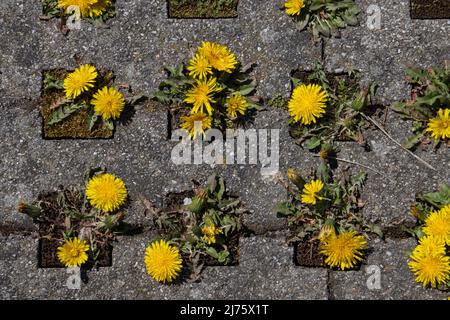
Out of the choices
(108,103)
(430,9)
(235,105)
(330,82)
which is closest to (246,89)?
(235,105)

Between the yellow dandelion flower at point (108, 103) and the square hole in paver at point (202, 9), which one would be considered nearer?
the yellow dandelion flower at point (108, 103)

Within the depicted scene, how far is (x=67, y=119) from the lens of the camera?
323 cm

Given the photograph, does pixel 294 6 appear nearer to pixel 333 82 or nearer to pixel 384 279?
pixel 333 82

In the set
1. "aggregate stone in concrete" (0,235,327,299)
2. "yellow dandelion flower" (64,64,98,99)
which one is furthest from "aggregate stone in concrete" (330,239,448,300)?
"yellow dandelion flower" (64,64,98,99)

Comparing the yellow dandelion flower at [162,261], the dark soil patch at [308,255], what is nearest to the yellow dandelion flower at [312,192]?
the dark soil patch at [308,255]

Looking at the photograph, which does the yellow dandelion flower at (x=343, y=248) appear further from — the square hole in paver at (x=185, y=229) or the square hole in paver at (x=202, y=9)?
the square hole in paver at (x=202, y=9)

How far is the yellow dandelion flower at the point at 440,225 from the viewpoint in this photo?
3.04m

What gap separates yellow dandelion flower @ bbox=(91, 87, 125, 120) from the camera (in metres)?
3.13

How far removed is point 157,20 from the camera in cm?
325

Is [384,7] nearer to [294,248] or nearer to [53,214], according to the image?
[294,248]

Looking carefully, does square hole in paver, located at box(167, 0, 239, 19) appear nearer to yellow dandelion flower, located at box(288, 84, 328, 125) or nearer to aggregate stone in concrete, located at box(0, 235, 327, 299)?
yellow dandelion flower, located at box(288, 84, 328, 125)

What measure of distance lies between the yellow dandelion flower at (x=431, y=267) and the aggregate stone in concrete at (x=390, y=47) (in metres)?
0.82

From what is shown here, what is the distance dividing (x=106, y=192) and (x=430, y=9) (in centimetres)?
195

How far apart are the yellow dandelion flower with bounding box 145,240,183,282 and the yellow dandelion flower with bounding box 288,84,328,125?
37.1 inches
